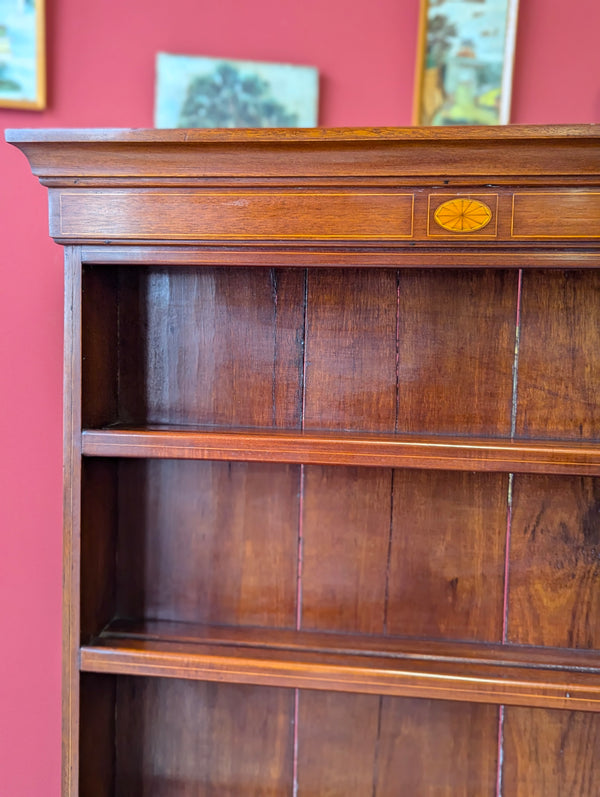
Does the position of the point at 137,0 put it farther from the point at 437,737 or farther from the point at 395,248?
the point at 437,737

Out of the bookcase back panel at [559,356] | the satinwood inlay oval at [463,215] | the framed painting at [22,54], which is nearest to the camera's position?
the satinwood inlay oval at [463,215]

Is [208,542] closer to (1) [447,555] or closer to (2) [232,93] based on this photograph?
(1) [447,555]

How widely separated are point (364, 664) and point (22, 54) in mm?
1152

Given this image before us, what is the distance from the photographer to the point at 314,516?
1121 mm

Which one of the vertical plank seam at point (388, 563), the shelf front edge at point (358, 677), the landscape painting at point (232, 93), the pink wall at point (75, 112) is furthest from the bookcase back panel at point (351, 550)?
the landscape painting at point (232, 93)

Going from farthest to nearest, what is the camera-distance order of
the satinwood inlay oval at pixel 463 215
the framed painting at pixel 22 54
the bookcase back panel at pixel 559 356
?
1. the framed painting at pixel 22 54
2. the bookcase back panel at pixel 559 356
3. the satinwood inlay oval at pixel 463 215

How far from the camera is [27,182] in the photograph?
1.19m

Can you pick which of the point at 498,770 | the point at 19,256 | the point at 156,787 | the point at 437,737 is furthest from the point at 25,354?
the point at 498,770

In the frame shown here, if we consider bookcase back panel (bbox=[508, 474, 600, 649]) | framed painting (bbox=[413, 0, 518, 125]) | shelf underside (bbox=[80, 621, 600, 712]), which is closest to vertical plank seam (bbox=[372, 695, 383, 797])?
shelf underside (bbox=[80, 621, 600, 712])

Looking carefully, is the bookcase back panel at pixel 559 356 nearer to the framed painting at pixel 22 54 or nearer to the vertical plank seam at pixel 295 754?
the vertical plank seam at pixel 295 754

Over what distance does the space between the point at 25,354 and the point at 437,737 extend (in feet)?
3.18

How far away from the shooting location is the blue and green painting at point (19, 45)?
1162 millimetres

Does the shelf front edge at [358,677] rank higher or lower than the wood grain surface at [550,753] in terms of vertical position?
higher

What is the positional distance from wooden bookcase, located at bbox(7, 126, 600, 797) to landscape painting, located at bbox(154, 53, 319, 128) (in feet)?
0.88
